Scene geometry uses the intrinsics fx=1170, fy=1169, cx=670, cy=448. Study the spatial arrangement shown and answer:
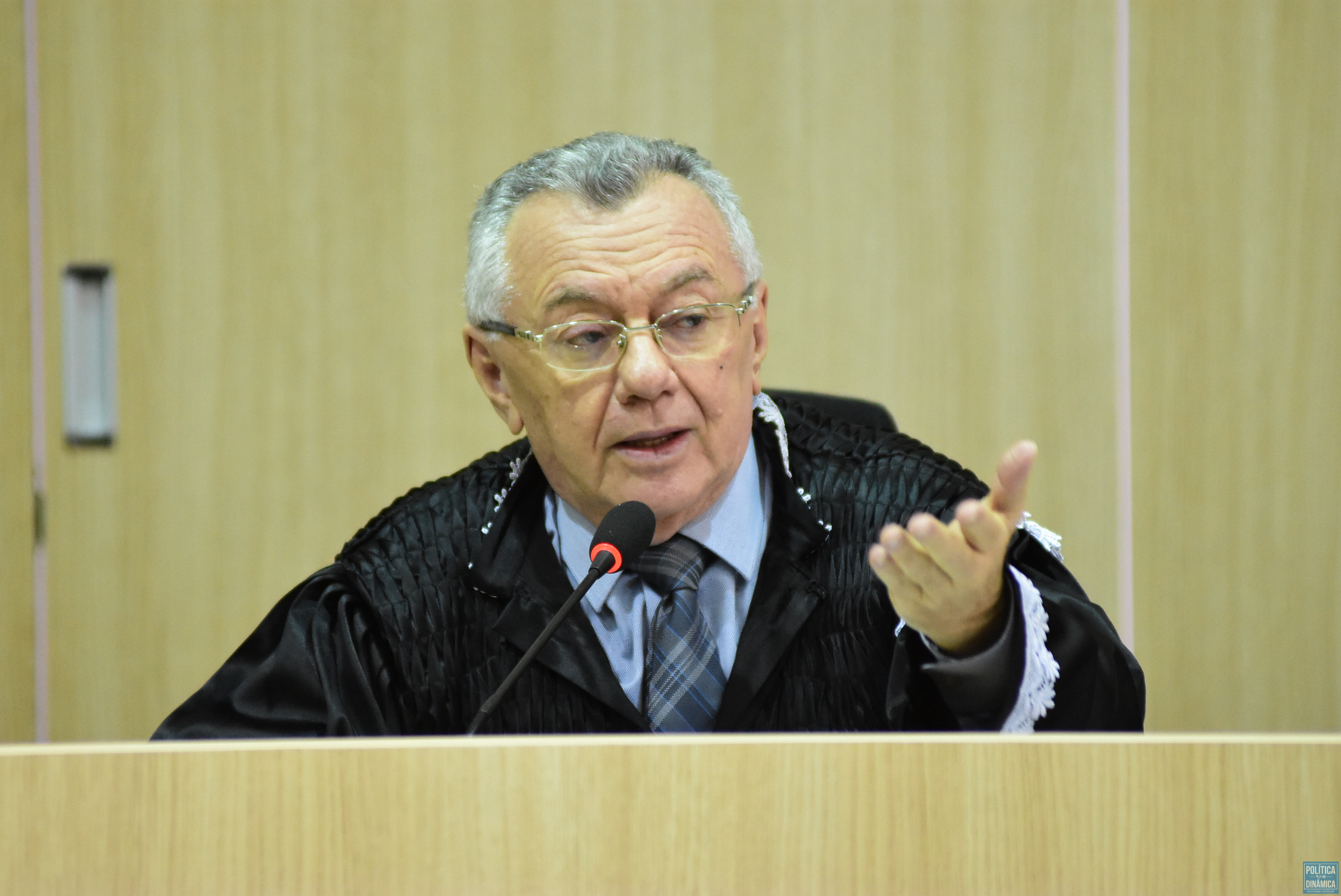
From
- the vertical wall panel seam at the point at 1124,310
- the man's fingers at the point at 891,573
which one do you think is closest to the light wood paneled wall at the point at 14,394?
the man's fingers at the point at 891,573

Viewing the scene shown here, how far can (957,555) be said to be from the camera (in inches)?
38.0

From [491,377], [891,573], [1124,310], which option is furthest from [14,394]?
[1124,310]

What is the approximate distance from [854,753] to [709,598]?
23.6 inches

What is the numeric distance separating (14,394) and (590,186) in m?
1.68

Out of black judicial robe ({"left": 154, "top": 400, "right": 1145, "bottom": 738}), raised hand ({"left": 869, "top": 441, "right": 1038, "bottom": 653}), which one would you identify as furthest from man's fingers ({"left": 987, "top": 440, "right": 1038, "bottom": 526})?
black judicial robe ({"left": 154, "top": 400, "right": 1145, "bottom": 738})

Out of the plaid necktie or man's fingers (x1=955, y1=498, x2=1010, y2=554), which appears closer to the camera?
man's fingers (x1=955, y1=498, x2=1010, y2=554)

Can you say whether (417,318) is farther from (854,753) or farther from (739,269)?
(854,753)

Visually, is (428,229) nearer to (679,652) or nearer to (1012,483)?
(679,652)

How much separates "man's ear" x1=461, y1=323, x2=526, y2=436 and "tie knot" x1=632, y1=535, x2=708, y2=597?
24cm

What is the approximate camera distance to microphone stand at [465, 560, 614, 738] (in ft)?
2.99

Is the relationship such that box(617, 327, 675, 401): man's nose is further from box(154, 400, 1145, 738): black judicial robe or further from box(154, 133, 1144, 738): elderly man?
box(154, 400, 1145, 738): black judicial robe

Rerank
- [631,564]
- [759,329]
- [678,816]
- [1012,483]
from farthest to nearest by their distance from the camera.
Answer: [759,329]
[631,564]
[1012,483]
[678,816]

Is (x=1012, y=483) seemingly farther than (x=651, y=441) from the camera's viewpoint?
No

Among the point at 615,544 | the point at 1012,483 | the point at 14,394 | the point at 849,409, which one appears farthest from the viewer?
the point at 14,394
